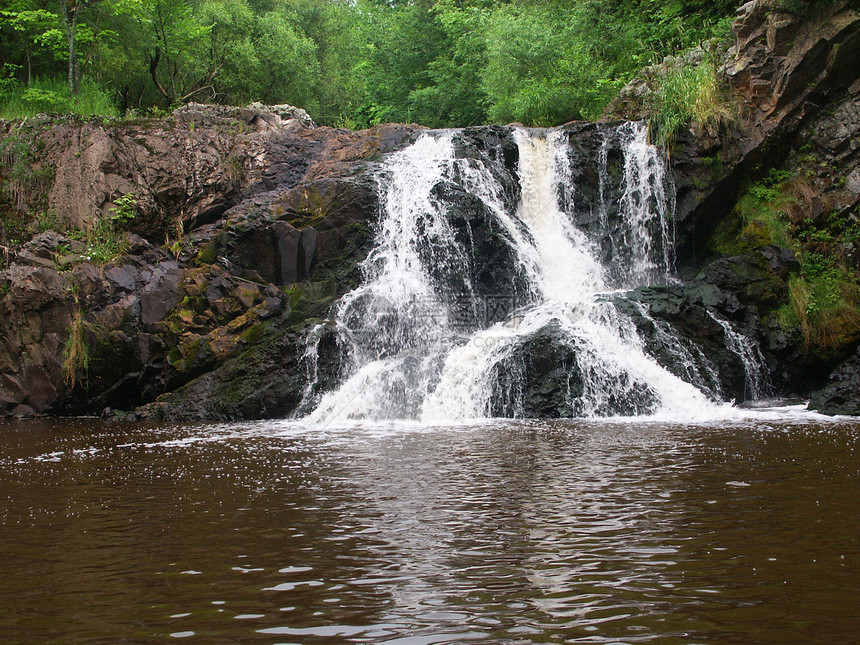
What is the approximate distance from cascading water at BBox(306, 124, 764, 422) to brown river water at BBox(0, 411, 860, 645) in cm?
359

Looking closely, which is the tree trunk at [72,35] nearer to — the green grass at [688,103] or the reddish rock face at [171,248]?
the reddish rock face at [171,248]

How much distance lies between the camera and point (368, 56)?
32.2 m

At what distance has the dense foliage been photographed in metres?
20.0

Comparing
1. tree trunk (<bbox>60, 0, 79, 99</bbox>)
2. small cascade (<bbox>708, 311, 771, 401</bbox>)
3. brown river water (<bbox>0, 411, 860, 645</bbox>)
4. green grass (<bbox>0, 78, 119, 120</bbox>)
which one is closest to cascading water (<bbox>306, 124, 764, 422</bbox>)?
small cascade (<bbox>708, 311, 771, 401</bbox>)

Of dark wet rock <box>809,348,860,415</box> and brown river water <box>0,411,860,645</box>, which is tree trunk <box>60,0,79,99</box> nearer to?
brown river water <box>0,411,860,645</box>

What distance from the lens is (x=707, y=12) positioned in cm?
1986

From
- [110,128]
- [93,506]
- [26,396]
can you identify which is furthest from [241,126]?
[93,506]

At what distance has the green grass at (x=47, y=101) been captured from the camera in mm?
18609

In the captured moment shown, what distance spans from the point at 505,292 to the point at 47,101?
1391cm

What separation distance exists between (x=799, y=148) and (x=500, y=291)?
22.6 feet

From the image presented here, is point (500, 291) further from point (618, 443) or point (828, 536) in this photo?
point (828, 536)

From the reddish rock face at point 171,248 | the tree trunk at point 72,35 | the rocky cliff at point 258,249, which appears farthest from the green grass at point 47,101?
the reddish rock face at point 171,248

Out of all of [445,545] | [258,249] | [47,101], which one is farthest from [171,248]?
[445,545]

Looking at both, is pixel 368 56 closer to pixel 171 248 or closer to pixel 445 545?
pixel 171 248
